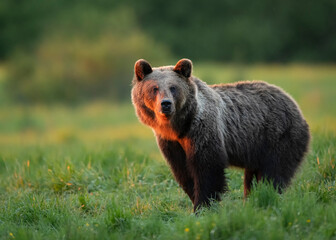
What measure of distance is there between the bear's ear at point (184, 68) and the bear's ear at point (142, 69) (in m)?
0.34

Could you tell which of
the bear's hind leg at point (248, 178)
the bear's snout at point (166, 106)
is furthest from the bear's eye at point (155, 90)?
the bear's hind leg at point (248, 178)

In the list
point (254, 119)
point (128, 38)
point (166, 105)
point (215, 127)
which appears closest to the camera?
point (166, 105)

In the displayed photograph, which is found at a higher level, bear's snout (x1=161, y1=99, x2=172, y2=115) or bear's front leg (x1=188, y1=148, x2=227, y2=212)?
bear's snout (x1=161, y1=99, x2=172, y2=115)

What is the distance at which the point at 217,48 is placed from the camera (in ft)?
161

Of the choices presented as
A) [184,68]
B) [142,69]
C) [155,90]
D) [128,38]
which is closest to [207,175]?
[155,90]

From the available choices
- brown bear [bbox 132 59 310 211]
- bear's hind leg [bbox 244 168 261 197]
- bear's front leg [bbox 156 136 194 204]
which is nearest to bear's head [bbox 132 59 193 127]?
brown bear [bbox 132 59 310 211]

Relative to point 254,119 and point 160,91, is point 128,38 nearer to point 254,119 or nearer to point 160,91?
point 254,119

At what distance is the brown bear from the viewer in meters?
5.95

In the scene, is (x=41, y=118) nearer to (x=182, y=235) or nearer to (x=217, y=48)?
(x=182, y=235)

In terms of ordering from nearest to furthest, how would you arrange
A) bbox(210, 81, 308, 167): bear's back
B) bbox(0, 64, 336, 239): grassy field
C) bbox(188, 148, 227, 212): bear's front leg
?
bbox(0, 64, 336, 239): grassy field
bbox(188, 148, 227, 212): bear's front leg
bbox(210, 81, 308, 167): bear's back

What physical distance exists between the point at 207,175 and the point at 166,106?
96 centimetres

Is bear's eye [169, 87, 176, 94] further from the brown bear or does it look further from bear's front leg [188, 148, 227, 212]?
bear's front leg [188, 148, 227, 212]

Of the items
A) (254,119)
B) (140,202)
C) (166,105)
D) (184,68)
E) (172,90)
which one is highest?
(184,68)

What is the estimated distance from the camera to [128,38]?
33.8 m
